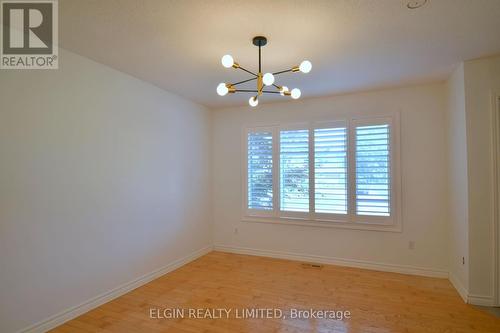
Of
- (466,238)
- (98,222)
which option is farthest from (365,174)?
(98,222)

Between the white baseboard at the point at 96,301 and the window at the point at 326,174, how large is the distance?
1.65 metres

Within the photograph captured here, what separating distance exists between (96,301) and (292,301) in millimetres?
2191

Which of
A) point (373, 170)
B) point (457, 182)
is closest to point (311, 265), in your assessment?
point (373, 170)

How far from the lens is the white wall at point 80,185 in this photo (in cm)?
228

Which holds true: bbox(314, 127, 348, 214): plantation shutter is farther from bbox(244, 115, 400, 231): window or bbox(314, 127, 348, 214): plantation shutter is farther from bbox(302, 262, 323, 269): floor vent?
bbox(302, 262, 323, 269): floor vent

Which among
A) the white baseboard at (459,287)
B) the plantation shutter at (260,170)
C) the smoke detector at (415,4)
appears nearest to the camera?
the smoke detector at (415,4)

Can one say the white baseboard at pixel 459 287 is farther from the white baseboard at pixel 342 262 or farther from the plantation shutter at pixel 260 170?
the plantation shutter at pixel 260 170

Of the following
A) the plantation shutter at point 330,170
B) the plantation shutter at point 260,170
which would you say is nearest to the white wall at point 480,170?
the plantation shutter at point 330,170

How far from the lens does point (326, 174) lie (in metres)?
4.21

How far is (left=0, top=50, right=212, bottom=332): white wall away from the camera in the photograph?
228 cm

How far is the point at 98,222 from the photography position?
9.70 feet

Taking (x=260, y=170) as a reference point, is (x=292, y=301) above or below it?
below

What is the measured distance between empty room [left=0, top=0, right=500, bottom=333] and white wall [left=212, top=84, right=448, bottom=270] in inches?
0.9

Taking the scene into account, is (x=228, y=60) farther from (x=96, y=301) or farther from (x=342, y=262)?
(x=342, y=262)
